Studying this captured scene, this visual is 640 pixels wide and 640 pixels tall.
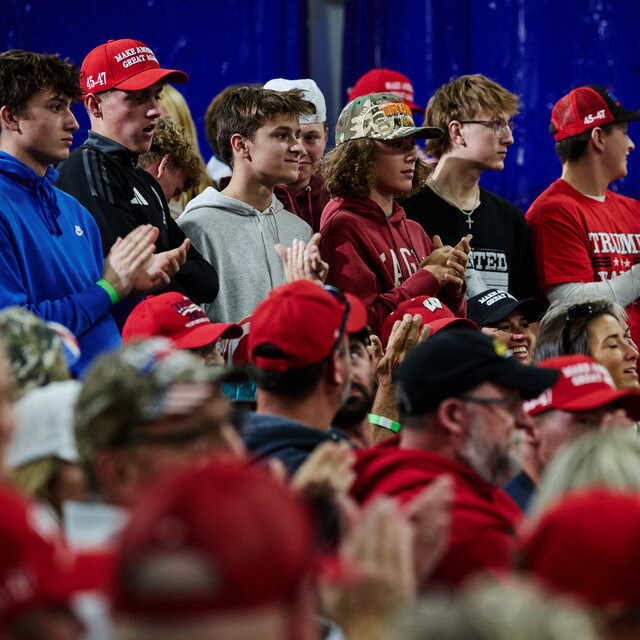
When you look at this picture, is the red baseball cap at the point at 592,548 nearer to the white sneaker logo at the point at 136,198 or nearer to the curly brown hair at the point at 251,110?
the white sneaker logo at the point at 136,198

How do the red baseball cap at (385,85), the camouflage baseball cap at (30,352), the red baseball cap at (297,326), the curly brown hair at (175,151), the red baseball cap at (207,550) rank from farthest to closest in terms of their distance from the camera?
the red baseball cap at (385,85) → the curly brown hair at (175,151) → the red baseball cap at (297,326) → the camouflage baseball cap at (30,352) → the red baseball cap at (207,550)

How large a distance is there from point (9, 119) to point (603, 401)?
195cm

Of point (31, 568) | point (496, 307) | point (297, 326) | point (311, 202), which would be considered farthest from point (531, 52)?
point (31, 568)

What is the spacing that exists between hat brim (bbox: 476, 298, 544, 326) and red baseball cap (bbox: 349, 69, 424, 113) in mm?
1741

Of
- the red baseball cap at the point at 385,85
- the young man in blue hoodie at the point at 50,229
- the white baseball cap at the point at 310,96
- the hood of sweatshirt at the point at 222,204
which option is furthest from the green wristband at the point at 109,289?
the red baseball cap at the point at 385,85

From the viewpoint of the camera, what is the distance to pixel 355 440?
2953 millimetres

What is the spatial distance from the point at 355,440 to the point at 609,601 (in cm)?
179

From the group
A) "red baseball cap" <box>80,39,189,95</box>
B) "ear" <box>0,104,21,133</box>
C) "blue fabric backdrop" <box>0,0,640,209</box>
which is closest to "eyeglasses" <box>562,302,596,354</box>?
"red baseball cap" <box>80,39,189,95</box>

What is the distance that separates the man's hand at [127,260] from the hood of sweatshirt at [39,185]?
0.18 metres

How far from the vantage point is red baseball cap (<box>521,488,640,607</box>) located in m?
1.18

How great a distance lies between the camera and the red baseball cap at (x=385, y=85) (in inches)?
218

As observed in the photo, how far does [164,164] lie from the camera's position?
14.4 feet

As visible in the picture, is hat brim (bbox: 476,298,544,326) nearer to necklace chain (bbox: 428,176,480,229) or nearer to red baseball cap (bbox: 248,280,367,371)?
necklace chain (bbox: 428,176,480,229)

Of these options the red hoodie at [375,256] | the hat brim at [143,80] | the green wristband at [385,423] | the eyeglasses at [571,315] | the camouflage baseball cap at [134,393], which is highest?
the hat brim at [143,80]
